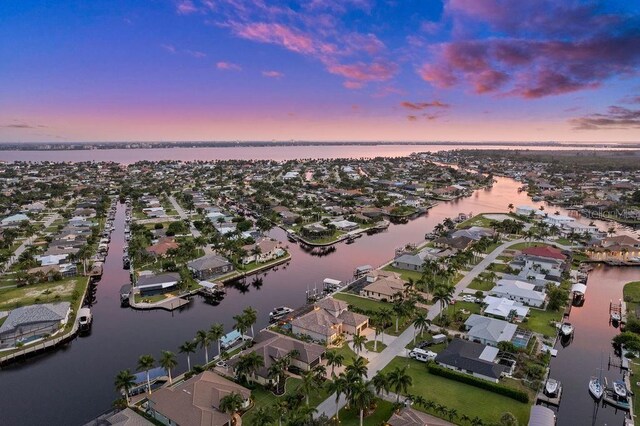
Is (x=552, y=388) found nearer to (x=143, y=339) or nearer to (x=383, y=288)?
(x=383, y=288)

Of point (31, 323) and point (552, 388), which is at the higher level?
point (552, 388)

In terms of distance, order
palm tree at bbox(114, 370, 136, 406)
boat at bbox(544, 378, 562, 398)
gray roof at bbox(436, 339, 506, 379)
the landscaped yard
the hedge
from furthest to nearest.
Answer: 1. the landscaped yard
2. gray roof at bbox(436, 339, 506, 379)
3. boat at bbox(544, 378, 562, 398)
4. the hedge
5. palm tree at bbox(114, 370, 136, 406)

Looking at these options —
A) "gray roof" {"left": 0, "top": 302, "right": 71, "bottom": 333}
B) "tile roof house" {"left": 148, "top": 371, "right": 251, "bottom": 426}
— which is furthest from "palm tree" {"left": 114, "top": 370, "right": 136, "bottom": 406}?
"gray roof" {"left": 0, "top": 302, "right": 71, "bottom": 333}

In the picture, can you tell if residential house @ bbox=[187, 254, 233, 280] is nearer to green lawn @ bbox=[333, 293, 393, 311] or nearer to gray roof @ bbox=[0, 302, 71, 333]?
gray roof @ bbox=[0, 302, 71, 333]

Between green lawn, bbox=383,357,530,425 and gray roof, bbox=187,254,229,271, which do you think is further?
gray roof, bbox=187,254,229,271

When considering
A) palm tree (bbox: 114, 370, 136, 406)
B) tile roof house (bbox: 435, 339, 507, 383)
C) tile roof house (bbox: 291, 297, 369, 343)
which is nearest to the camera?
palm tree (bbox: 114, 370, 136, 406)

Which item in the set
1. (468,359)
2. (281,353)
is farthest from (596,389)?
(281,353)
